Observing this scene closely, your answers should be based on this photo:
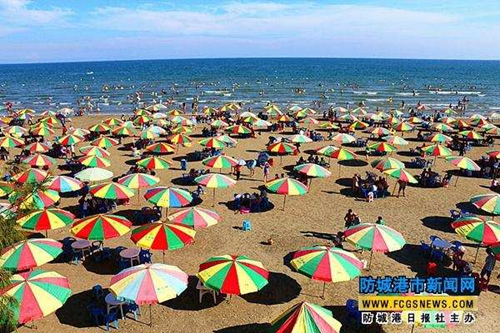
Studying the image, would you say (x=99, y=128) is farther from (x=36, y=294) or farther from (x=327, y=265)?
(x=327, y=265)

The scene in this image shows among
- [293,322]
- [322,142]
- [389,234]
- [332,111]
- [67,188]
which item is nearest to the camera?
[293,322]

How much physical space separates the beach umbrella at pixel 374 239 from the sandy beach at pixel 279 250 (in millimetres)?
1491

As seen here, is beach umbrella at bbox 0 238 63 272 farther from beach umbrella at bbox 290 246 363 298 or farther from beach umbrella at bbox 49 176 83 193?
beach umbrella at bbox 290 246 363 298

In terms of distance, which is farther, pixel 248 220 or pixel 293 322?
pixel 248 220

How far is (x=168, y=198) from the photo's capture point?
50.5 ft

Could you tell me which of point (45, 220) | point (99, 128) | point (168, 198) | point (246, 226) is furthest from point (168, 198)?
point (99, 128)

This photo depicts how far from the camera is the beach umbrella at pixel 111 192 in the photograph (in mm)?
15633

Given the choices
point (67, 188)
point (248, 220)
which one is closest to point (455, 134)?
point (248, 220)

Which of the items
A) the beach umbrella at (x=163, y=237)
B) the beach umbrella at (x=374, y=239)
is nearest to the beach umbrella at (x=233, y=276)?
the beach umbrella at (x=163, y=237)

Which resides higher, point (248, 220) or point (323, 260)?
point (323, 260)

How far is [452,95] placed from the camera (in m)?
72.1

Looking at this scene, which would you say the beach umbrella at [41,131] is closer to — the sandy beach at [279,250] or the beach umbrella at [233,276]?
the sandy beach at [279,250]

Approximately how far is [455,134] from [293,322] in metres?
29.1

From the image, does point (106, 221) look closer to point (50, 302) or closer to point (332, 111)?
point (50, 302)
